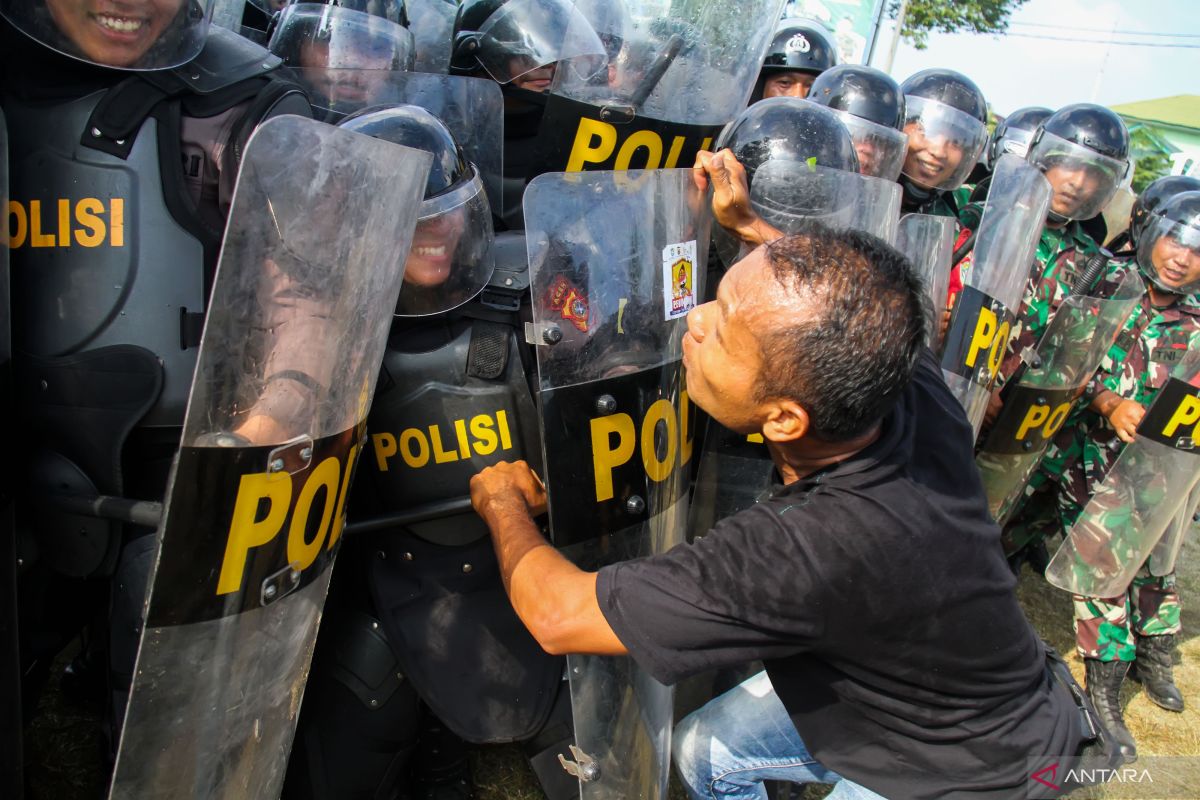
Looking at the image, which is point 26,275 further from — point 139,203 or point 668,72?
point 668,72

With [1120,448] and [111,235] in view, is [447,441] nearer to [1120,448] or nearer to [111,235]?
[111,235]

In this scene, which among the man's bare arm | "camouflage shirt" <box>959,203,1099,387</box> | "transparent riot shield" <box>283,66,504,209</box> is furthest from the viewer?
"camouflage shirt" <box>959,203,1099,387</box>

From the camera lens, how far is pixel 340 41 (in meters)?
2.55

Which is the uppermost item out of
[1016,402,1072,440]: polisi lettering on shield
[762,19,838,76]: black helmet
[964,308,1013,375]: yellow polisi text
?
[762,19,838,76]: black helmet

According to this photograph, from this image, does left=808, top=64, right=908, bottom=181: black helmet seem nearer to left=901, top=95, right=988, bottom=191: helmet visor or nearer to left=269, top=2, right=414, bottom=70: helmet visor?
left=901, top=95, right=988, bottom=191: helmet visor

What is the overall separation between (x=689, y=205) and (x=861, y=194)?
0.54 m

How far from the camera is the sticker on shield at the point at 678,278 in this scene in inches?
74.5

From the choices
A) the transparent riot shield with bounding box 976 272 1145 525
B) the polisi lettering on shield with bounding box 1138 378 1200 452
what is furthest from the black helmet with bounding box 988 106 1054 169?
the polisi lettering on shield with bounding box 1138 378 1200 452

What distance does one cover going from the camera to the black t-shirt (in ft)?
4.76

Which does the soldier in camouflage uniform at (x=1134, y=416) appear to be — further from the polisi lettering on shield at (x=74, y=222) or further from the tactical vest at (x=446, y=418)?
the polisi lettering on shield at (x=74, y=222)

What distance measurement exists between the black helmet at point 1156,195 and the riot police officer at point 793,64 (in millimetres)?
1477

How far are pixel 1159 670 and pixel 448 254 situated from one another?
370cm

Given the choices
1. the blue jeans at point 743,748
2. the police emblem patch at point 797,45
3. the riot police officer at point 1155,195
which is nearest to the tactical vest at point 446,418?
the blue jeans at point 743,748

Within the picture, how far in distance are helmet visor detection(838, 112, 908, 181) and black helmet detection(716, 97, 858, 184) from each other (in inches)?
24.5
